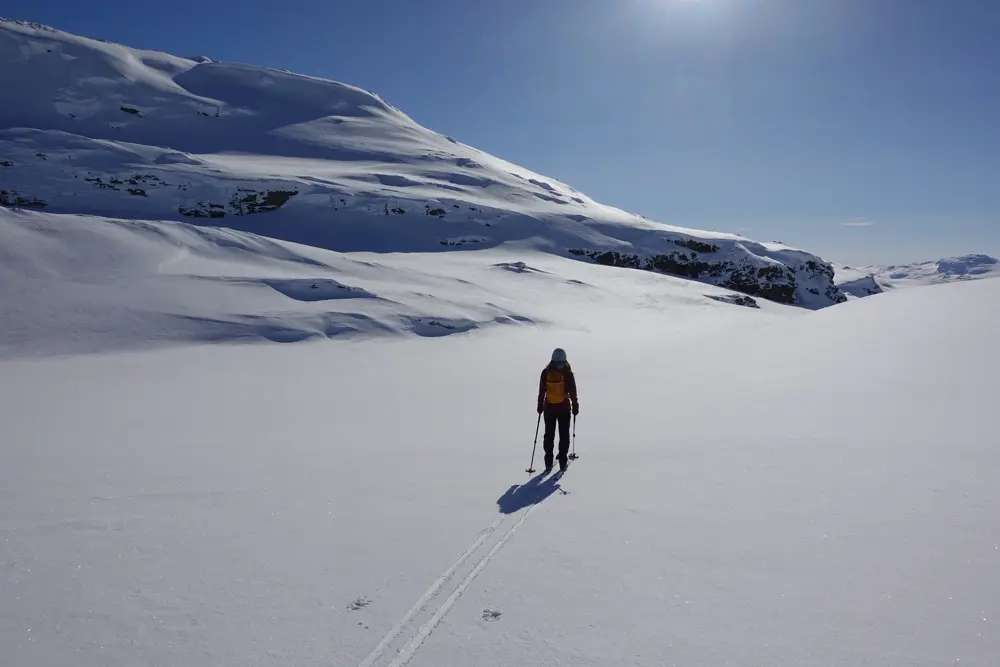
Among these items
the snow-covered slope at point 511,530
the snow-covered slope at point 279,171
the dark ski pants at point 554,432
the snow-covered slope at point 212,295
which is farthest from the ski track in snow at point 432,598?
the snow-covered slope at point 279,171

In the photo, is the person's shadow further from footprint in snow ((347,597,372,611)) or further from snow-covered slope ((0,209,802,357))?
snow-covered slope ((0,209,802,357))

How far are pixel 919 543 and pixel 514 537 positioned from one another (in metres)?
3.90

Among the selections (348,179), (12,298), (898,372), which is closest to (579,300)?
(898,372)

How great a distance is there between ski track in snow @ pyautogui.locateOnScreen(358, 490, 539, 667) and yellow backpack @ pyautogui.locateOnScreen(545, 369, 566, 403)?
Result: 330cm

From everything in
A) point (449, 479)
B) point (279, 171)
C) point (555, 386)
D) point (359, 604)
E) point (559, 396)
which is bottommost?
point (449, 479)

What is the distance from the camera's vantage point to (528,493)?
7527mm

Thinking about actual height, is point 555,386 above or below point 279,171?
below

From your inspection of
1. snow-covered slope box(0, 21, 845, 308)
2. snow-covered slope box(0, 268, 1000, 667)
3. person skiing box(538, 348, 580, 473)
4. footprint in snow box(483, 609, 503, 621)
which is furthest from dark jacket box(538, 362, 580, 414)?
snow-covered slope box(0, 21, 845, 308)

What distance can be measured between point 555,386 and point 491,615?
513cm

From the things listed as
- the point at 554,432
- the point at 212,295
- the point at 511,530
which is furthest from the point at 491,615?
the point at 212,295

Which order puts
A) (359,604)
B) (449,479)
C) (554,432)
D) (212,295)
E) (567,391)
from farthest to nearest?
1. (212,295)
2. (567,391)
3. (554,432)
4. (449,479)
5. (359,604)

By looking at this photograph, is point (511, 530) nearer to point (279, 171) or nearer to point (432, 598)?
point (432, 598)

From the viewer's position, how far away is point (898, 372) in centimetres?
1263

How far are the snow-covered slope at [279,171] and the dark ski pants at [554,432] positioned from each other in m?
48.0
